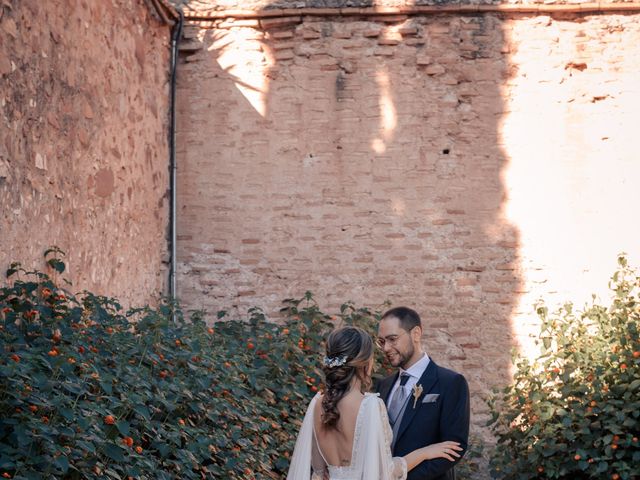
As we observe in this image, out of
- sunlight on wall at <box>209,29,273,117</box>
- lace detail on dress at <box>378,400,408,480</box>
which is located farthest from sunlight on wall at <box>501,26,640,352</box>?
lace detail on dress at <box>378,400,408,480</box>

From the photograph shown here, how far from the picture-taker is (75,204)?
7129 millimetres

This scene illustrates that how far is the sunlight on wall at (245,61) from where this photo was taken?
9.52 m

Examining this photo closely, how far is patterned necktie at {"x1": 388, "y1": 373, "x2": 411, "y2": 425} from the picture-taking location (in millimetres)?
5309

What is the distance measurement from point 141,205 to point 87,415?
4203 mm

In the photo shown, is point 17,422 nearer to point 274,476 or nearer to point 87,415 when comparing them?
point 87,415

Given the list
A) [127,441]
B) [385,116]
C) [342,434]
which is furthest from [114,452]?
[385,116]

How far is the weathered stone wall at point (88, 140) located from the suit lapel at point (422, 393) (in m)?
2.40

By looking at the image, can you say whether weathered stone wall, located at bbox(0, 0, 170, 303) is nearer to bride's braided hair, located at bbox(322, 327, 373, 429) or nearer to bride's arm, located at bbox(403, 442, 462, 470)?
bride's braided hair, located at bbox(322, 327, 373, 429)

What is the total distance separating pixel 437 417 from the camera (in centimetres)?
520

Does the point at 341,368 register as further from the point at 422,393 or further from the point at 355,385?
the point at 422,393

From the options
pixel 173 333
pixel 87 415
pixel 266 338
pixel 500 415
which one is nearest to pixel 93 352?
pixel 87 415

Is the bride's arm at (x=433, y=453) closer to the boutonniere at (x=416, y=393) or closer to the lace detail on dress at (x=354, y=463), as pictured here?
the boutonniere at (x=416, y=393)

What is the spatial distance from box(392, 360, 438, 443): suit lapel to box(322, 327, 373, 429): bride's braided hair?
28.6 inches

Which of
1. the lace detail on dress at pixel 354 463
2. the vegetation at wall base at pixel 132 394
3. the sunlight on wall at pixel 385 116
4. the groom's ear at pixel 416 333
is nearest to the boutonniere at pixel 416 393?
the groom's ear at pixel 416 333
